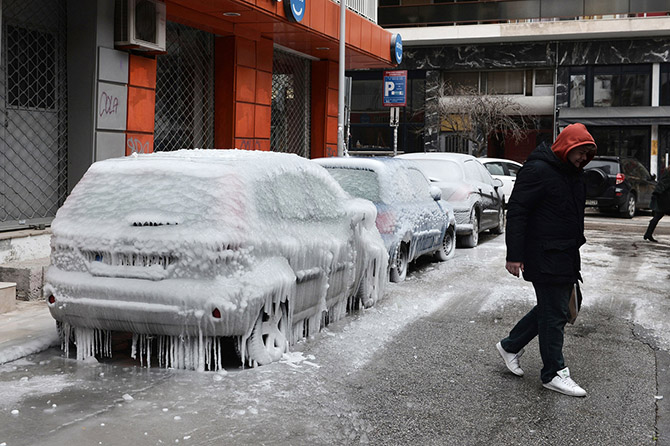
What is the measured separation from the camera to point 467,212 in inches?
526

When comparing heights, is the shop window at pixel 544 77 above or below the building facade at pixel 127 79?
above

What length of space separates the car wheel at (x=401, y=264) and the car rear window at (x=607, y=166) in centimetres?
1314

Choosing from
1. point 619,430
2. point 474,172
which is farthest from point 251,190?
point 474,172

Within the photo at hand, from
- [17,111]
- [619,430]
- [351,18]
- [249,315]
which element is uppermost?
[351,18]

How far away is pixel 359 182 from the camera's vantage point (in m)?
9.50

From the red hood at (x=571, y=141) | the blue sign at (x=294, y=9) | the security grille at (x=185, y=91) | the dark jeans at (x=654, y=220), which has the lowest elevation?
the dark jeans at (x=654, y=220)

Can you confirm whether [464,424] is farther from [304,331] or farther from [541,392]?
[304,331]

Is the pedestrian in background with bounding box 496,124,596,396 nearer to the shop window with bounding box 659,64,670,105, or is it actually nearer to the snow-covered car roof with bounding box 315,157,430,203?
the snow-covered car roof with bounding box 315,157,430,203

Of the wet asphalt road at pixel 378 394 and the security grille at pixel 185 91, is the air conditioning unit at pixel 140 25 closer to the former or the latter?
the security grille at pixel 185 91

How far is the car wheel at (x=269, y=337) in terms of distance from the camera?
5.76 m

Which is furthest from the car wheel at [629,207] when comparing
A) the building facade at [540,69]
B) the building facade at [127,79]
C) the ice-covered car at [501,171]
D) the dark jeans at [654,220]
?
the building facade at [540,69]

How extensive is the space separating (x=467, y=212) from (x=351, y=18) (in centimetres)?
653

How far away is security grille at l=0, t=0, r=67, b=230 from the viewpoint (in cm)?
999

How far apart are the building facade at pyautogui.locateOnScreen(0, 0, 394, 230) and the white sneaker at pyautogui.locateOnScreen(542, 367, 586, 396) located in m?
6.97
